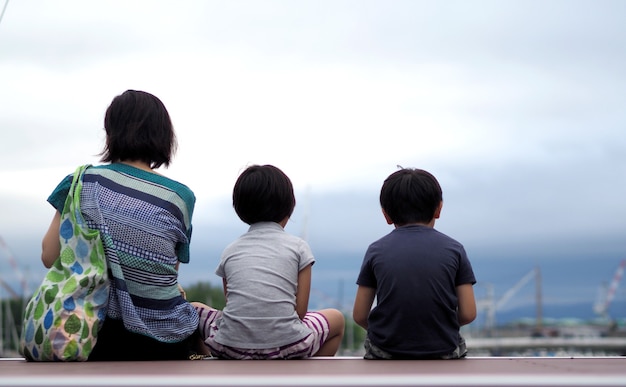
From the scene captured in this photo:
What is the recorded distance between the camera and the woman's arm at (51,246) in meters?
3.90

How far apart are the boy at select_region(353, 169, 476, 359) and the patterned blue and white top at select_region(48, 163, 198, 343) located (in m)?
0.90

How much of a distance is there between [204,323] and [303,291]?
52 centimetres

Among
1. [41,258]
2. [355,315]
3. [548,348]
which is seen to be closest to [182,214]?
[41,258]

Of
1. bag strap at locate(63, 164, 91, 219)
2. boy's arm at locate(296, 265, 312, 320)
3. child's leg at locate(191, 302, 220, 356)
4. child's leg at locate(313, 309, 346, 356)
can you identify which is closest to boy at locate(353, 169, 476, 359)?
child's leg at locate(313, 309, 346, 356)

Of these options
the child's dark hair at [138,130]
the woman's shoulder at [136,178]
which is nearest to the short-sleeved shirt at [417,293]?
the woman's shoulder at [136,178]

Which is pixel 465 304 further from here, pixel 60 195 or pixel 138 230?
pixel 60 195

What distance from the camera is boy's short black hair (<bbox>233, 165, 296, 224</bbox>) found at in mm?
4254

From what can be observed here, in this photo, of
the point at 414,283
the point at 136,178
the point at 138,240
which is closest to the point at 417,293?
the point at 414,283

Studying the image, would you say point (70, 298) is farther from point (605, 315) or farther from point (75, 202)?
point (605, 315)

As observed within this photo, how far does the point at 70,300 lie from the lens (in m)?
3.74

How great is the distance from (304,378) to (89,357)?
5.78 feet

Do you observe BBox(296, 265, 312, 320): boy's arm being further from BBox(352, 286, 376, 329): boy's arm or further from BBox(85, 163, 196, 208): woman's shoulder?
BBox(85, 163, 196, 208): woman's shoulder

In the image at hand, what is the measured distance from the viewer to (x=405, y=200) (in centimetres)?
425

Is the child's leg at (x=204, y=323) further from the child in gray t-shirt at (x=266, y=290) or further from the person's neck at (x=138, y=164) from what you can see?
the person's neck at (x=138, y=164)
